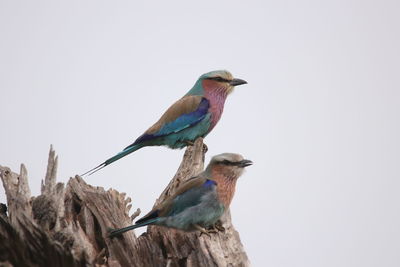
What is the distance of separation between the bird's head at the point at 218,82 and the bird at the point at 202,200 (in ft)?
8.34

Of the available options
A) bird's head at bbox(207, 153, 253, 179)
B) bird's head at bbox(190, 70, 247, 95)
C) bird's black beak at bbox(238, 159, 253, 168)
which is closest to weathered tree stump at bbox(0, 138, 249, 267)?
bird's head at bbox(207, 153, 253, 179)

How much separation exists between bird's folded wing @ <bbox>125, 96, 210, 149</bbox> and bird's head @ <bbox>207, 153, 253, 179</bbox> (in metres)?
Result: 2.02

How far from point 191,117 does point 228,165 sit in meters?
2.13

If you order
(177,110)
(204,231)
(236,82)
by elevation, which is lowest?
(204,231)

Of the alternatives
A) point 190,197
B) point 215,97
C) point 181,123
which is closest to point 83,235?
point 190,197

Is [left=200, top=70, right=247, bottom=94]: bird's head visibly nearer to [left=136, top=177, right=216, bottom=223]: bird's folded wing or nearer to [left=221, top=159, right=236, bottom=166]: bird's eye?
[left=221, top=159, right=236, bottom=166]: bird's eye

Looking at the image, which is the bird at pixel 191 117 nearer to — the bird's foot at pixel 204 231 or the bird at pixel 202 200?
the bird at pixel 202 200

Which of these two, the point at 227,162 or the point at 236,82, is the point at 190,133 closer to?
the point at 236,82

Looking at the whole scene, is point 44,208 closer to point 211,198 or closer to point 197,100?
point 211,198

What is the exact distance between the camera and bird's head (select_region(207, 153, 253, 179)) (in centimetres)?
→ 727

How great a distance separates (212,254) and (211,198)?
89 centimetres

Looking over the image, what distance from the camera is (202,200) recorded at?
693 centimetres

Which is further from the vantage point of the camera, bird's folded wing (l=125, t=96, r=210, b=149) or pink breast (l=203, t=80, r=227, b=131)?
pink breast (l=203, t=80, r=227, b=131)

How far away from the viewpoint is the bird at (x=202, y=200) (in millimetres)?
6609
